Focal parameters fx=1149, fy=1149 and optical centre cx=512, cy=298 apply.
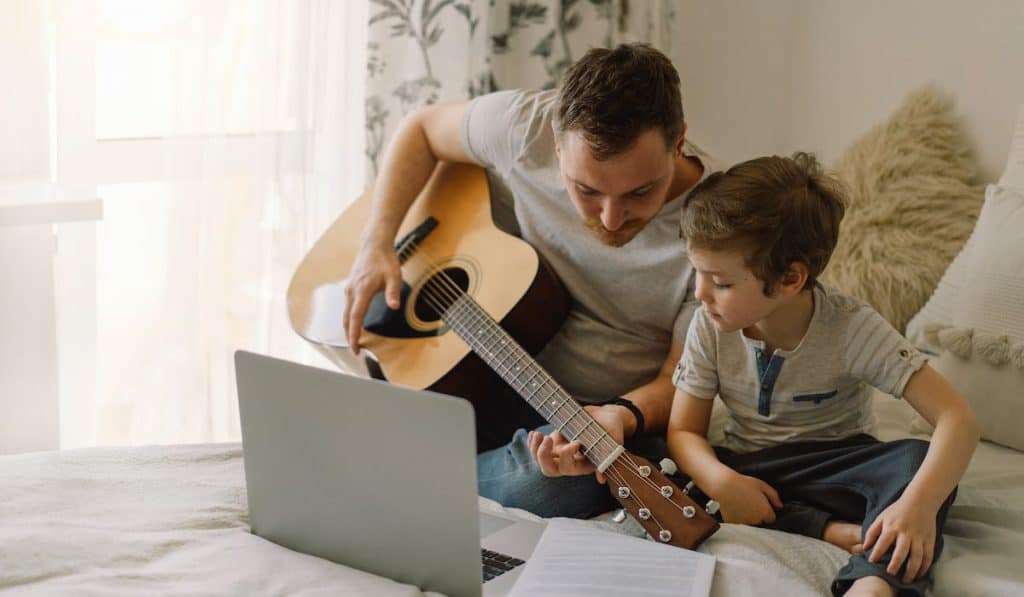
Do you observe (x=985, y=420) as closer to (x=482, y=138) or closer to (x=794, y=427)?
(x=794, y=427)

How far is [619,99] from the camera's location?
143cm

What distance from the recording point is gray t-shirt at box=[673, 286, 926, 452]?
136 cm

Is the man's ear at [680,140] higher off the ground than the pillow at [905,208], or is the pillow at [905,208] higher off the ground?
the man's ear at [680,140]

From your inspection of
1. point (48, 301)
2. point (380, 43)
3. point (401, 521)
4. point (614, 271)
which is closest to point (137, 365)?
point (48, 301)

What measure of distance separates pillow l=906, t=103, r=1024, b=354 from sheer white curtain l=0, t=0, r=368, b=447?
1.11 m

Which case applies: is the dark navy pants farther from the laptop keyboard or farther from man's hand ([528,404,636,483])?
the laptop keyboard

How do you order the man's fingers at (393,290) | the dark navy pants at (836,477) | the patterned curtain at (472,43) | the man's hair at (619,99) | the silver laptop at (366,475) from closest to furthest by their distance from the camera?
1. the silver laptop at (366,475)
2. the dark navy pants at (836,477)
3. the man's hair at (619,99)
4. the man's fingers at (393,290)
5. the patterned curtain at (472,43)

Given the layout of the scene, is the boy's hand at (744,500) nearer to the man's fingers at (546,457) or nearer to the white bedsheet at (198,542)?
the white bedsheet at (198,542)

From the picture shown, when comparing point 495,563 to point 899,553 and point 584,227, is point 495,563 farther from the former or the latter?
point 584,227

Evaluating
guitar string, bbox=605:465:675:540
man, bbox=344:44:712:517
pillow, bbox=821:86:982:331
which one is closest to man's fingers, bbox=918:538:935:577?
guitar string, bbox=605:465:675:540

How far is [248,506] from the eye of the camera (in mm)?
1298

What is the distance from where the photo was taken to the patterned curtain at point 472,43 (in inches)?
86.8

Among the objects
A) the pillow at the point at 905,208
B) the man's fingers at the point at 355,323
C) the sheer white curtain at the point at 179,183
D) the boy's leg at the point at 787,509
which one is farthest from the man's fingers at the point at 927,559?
the sheer white curtain at the point at 179,183

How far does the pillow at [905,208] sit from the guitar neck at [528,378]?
0.68m
